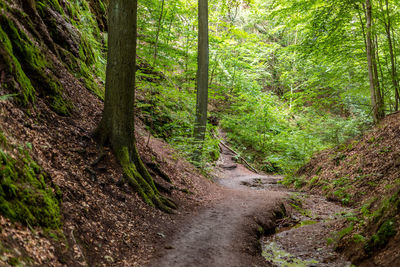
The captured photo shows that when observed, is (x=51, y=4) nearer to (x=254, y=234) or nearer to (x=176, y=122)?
(x=176, y=122)

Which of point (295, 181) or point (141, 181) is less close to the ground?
point (141, 181)

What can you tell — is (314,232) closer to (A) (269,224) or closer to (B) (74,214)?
(A) (269,224)

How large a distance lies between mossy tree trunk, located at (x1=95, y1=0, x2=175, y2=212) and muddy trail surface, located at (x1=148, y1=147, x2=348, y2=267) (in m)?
1.48

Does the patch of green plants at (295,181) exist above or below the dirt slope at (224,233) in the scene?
below

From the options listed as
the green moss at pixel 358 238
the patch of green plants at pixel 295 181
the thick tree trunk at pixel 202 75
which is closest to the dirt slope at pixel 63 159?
the green moss at pixel 358 238

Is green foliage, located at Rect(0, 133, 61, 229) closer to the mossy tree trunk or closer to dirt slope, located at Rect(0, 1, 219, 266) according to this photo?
dirt slope, located at Rect(0, 1, 219, 266)

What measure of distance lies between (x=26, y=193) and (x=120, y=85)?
3.18 metres

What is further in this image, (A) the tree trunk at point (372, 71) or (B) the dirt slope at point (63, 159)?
(A) the tree trunk at point (372, 71)

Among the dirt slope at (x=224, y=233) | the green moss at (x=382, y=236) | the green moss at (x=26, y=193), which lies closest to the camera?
the green moss at (x=26, y=193)

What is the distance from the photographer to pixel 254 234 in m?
5.84

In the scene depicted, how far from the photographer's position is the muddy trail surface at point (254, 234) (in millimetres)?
4430

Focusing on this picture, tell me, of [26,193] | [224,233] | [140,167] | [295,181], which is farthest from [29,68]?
[295,181]

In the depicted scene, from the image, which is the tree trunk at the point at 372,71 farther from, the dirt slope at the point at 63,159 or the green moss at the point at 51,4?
the green moss at the point at 51,4

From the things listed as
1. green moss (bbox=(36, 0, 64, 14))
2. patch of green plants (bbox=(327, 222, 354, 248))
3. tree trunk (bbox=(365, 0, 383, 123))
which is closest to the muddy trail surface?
patch of green plants (bbox=(327, 222, 354, 248))
